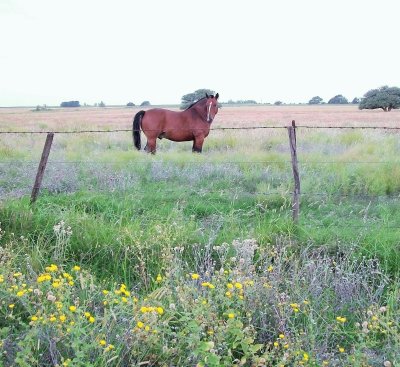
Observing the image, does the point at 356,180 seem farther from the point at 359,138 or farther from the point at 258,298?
the point at 359,138

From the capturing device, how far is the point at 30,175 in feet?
27.6

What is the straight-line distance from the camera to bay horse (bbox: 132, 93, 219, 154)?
41.7ft

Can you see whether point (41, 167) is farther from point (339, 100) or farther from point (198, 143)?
point (339, 100)

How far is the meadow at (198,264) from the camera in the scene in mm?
2881

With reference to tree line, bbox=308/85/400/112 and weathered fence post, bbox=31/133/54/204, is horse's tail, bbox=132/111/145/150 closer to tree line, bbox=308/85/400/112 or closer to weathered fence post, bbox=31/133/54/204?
weathered fence post, bbox=31/133/54/204

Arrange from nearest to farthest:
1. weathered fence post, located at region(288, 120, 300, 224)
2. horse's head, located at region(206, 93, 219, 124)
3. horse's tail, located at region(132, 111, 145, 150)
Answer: weathered fence post, located at region(288, 120, 300, 224)
horse's head, located at region(206, 93, 219, 124)
horse's tail, located at region(132, 111, 145, 150)

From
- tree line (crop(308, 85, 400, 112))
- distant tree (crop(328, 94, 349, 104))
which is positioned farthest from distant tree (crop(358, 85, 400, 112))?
distant tree (crop(328, 94, 349, 104))

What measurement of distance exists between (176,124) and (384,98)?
4967 cm

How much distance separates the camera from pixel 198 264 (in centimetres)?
461

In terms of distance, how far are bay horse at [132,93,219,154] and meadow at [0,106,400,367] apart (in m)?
A: 2.10

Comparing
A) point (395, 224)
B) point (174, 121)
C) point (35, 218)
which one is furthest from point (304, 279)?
point (174, 121)

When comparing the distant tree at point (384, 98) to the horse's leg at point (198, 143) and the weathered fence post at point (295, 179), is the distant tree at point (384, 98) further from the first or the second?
the weathered fence post at point (295, 179)

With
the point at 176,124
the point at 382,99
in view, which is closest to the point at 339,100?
the point at 382,99

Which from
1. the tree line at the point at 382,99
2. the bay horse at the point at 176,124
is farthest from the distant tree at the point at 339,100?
the bay horse at the point at 176,124
